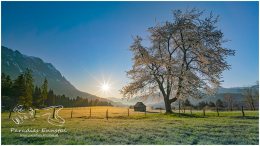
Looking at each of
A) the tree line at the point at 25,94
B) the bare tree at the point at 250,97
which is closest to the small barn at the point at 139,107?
the tree line at the point at 25,94

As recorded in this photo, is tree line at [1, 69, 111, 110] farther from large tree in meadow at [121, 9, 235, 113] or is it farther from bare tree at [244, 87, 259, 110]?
bare tree at [244, 87, 259, 110]

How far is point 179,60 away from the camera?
107 ft

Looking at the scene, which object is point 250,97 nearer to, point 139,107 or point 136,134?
point 139,107

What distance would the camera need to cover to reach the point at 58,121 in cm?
2172

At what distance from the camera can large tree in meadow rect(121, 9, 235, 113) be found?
31578 mm

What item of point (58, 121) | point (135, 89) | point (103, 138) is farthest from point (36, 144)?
point (135, 89)

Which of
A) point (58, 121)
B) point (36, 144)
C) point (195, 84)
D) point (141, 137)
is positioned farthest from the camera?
point (195, 84)

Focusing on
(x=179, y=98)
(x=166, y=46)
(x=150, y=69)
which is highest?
(x=166, y=46)

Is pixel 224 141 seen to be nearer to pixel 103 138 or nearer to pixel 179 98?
pixel 103 138

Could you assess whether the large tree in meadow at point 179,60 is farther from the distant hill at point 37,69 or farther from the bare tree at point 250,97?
the bare tree at point 250,97

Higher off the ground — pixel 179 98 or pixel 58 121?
pixel 179 98

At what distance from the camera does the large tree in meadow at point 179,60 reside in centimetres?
3158

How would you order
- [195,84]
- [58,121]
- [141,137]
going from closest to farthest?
[141,137] → [58,121] → [195,84]

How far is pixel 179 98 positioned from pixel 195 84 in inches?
81.5
